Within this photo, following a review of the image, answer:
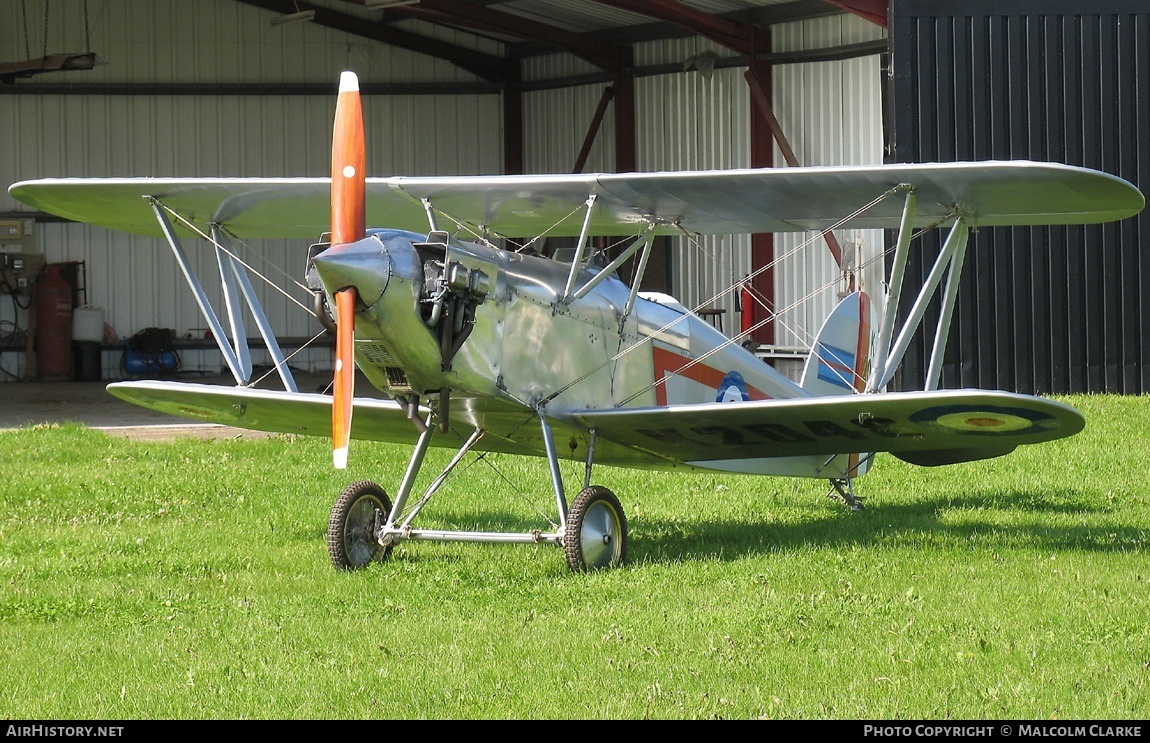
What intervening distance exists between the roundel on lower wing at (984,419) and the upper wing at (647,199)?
1.26m

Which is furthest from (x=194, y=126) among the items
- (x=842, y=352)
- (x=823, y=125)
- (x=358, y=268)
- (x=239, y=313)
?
(x=358, y=268)

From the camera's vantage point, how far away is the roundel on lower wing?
712cm

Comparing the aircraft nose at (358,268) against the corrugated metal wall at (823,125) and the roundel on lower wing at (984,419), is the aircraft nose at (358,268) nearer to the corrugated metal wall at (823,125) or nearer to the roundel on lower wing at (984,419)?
the roundel on lower wing at (984,419)

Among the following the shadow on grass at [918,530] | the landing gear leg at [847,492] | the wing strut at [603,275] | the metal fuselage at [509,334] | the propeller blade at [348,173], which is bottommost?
the shadow on grass at [918,530]

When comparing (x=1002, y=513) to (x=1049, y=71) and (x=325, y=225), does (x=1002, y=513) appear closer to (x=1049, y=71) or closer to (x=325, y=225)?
(x=325, y=225)

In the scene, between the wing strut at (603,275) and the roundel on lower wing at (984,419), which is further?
the wing strut at (603,275)

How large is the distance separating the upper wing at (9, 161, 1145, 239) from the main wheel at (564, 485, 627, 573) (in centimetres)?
169

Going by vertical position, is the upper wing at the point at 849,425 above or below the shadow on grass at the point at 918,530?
above

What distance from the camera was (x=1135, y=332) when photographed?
54.7 feet

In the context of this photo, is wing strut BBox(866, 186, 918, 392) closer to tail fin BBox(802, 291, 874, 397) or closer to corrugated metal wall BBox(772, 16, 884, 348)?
tail fin BBox(802, 291, 874, 397)

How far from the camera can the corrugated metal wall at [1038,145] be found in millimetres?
16406

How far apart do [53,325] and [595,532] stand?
1984 cm

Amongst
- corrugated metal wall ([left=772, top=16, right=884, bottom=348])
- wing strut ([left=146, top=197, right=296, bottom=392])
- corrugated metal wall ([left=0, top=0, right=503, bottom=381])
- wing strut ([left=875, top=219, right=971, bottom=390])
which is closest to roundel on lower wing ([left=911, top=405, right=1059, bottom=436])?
wing strut ([left=875, top=219, right=971, bottom=390])

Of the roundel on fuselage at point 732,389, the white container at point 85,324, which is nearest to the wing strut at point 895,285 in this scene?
the roundel on fuselage at point 732,389
